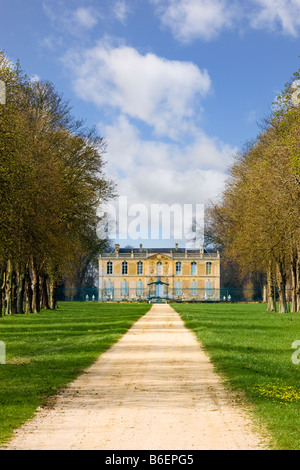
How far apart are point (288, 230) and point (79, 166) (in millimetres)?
15468

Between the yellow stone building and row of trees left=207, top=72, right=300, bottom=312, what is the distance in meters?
57.9

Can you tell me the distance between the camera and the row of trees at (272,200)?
2475 cm

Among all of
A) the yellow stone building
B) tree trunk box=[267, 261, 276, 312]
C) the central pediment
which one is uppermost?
the central pediment

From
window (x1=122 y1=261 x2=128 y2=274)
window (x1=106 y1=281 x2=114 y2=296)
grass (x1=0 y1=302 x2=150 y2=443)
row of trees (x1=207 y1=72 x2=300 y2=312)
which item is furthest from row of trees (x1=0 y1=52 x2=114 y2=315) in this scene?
window (x1=122 y1=261 x2=128 y2=274)

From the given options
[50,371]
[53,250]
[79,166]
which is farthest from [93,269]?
[50,371]

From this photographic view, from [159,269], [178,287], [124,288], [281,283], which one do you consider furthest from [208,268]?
[281,283]

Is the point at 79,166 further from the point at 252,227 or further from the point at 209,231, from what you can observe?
the point at 209,231

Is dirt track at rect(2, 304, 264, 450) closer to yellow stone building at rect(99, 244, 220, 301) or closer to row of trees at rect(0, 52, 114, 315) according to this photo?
row of trees at rect(0, 52, 114, 315)

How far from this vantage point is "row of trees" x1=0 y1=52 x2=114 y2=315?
2278 centimetres

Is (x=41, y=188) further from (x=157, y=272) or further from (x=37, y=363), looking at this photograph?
(x=157, y=272)

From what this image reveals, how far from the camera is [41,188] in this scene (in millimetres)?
27719

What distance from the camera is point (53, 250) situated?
33.8 m

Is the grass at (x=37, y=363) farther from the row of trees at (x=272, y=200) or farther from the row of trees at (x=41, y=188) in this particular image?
the row of trees at (x=272, y=200)

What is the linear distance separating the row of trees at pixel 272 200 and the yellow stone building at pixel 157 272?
57.9m
